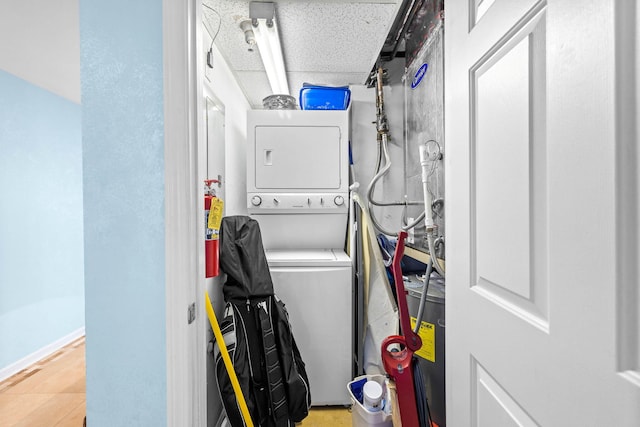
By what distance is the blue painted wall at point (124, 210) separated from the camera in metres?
0.93

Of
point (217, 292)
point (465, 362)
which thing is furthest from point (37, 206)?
point (465, 362)

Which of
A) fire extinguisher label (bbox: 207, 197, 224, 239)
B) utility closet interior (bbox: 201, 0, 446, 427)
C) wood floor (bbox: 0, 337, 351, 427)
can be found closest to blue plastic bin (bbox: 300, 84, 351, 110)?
utility closet interior (bbox: 201, 0, 446, 427)

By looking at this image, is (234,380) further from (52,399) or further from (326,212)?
(52,399)

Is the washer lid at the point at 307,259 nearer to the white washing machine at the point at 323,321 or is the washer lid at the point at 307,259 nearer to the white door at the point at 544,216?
the white washing machine at the point at 323,321

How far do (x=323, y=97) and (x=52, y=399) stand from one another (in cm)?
292

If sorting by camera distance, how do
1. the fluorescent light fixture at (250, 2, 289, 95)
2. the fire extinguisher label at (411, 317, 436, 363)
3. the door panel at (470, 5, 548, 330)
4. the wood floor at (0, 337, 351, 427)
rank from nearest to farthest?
the door panel at (470, 5, 548, 330) → the fire extinguisher label at (411, 317, 436, 363) → the fluorescent light fixture at (250, 2, 289, 95) → the wood floor at (0, 337, 351, 427)

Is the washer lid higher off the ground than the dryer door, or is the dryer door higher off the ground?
the dryer door

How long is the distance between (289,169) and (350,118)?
64cm

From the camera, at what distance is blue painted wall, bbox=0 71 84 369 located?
2.58 m

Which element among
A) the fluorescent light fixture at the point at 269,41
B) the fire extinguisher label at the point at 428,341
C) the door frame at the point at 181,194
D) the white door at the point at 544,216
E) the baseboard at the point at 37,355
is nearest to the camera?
the white door at the point at 544,216

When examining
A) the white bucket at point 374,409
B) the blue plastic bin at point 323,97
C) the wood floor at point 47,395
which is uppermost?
the blue plastic bin at point 323,97

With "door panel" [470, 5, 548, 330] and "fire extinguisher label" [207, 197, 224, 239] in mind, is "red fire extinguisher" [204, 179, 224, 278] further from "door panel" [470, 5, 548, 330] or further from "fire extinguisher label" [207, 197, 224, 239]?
"door panel" [470, 5, 548, 330]

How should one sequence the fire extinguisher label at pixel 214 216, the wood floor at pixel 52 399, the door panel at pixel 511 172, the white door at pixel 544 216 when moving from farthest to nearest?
the wood floor at pixel 52 399
the fire extinguisher label at pixel 214 216
the door panel at pixel 511 172
the white door at pixel 544 216

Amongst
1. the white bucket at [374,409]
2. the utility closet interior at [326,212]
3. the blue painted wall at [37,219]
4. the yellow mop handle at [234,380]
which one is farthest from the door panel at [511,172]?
the blue painted wall at [37,219]
